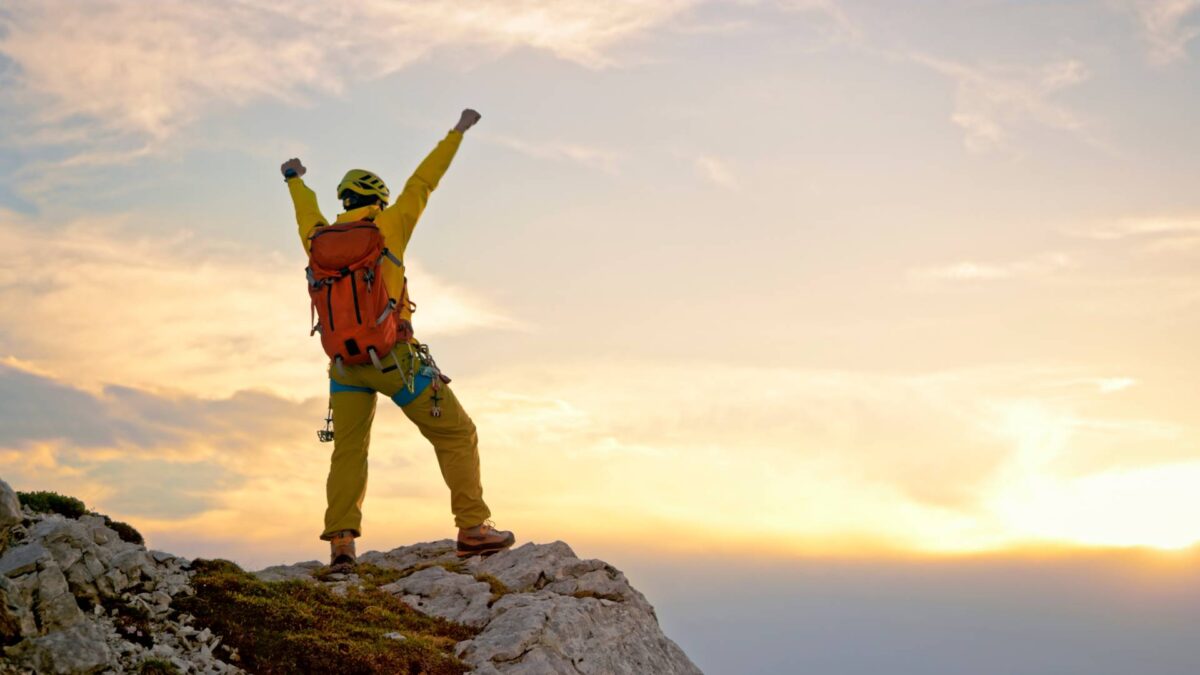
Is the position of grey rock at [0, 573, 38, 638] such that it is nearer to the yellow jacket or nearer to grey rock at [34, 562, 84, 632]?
grey rock at [34, 562, 84, 632]

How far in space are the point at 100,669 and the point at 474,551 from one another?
7.34 m

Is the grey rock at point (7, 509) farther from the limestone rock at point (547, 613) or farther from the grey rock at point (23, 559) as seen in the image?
the limestone rock at point (547, 613)

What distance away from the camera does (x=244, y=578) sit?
15.4m

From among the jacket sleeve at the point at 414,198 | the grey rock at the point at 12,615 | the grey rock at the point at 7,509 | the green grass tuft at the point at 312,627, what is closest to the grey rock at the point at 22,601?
the grey rock at the point at 12,615

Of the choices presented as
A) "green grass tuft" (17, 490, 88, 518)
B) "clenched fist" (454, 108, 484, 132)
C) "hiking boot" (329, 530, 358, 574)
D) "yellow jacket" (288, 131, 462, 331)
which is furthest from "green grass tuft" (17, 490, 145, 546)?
"clenched fist" (454, 108, 484, 132)

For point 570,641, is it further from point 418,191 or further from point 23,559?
point 418,191

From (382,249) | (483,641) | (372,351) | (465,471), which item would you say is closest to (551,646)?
(483,641)

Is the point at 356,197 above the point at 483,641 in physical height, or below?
above

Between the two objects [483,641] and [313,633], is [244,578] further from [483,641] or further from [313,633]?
[483,641]

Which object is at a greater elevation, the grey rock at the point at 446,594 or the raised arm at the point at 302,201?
the raised arm at the point at 302,201

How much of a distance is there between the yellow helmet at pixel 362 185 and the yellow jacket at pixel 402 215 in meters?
0.29

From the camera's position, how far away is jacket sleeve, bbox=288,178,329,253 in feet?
58.6

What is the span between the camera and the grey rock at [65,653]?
37.6 ft

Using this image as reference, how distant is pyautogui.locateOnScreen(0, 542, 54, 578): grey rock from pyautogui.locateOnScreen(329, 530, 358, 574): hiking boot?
5452 mm
